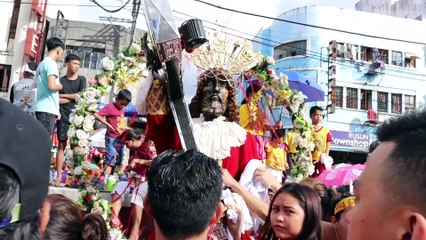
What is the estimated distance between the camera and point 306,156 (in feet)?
18.5

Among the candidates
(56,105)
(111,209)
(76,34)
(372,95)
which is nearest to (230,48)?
(111,209)

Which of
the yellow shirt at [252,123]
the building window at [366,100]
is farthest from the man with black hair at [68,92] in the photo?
the building window at [366,100]

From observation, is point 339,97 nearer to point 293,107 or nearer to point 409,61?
point 409,61

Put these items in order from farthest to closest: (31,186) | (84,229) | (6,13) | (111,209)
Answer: (6,13), (111,209), (84,229), (31,186)

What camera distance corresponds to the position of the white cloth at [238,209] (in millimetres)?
3001

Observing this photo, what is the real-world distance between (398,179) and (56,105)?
4.88 m

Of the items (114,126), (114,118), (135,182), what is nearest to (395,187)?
(135,182)

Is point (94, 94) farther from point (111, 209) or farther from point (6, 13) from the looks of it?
point (6, 13)

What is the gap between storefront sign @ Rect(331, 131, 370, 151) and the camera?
23.5 meters

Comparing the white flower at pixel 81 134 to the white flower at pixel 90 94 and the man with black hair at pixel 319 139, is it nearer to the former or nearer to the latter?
the white flower at pixel 90 94

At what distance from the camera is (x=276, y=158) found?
6.09 meters

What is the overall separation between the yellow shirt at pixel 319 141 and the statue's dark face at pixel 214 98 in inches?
122

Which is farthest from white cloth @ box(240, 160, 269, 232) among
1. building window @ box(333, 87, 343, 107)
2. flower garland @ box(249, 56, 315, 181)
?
building window @ box(333, 87, 343, 107)

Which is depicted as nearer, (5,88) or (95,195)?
(95,195)
